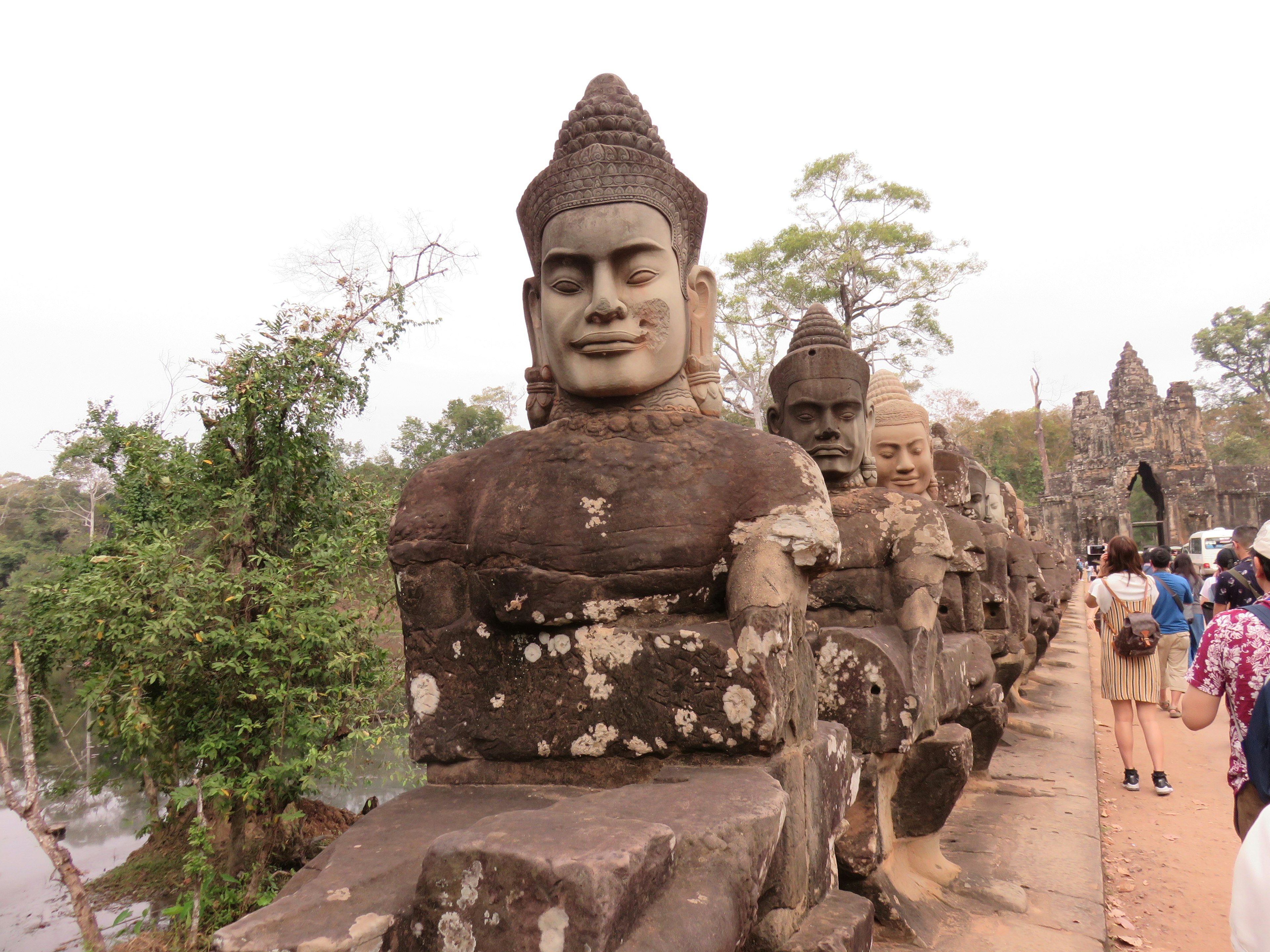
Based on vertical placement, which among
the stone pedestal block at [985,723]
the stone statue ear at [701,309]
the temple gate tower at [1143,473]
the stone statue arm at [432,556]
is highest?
the temple gate tower at [1143,473]

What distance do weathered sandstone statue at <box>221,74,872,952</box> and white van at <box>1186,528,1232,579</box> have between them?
1850 centimetres

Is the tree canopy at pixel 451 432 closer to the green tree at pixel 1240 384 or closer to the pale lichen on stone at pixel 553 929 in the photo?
the pale lichen on stone at pixel 553 929

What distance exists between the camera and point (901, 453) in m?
4.66

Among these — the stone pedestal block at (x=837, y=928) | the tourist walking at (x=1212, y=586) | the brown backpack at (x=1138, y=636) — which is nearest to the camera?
the stone pedestal block at (x=837, y=928)

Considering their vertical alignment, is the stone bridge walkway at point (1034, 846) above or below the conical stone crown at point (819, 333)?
below

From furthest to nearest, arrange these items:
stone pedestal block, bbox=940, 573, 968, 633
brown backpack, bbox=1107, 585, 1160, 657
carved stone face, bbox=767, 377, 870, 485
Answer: brown backpack, bbox=1107, 585, 1160, 657 < stone pedestal block, bbox=940, 573, 968, 633 < carved stone face, bbox=767, 377, 870, 485

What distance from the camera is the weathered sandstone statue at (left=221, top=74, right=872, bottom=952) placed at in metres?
1.63

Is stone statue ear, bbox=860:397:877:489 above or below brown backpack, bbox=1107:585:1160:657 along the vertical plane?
above

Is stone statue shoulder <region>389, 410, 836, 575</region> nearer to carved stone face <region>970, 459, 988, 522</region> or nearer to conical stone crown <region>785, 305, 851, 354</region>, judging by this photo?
conical stone crown <region>785, 305, 851, 354</region>

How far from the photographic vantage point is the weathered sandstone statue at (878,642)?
2959 millimetres

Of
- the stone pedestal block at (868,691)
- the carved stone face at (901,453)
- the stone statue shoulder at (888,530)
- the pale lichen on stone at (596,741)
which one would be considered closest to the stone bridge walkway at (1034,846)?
the stone pedestal block at (868,691)

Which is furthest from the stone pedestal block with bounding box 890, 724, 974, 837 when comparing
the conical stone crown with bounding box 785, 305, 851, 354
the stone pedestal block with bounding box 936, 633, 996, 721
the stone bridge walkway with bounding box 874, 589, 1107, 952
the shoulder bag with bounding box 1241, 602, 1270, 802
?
the conical stone crown with bounding box 785, 305, 851, 354

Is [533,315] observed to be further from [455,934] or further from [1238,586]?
[1238,586]

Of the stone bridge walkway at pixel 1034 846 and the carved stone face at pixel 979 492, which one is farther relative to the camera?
the carved stone face at pixel 979 492
